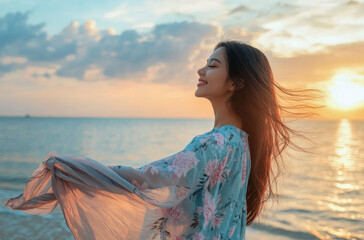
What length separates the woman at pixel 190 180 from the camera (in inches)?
73.8

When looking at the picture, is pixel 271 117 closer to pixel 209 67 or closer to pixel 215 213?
pixel 209 67

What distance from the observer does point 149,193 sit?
1890mm

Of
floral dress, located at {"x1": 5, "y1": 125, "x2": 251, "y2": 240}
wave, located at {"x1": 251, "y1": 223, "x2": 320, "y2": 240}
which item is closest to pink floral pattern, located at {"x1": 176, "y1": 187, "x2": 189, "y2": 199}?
floral dress, located at {"x1": 5, "y1": 125, "x2": 251, "y2": 240}

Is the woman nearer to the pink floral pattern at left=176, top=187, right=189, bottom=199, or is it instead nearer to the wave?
the pink floral pattern at left=176, top=187, right=189, bottom=199

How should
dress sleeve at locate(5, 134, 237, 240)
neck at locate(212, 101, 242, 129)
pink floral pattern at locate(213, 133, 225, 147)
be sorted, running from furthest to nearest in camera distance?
neck at locate(212, 101, 242, 129), pink floral pattern at locate(213, 133, 225, 147), dress sleeve at locate(5, 134, 237, 240)

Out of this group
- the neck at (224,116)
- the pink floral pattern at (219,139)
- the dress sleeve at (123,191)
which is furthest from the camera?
the neck at (224,116)

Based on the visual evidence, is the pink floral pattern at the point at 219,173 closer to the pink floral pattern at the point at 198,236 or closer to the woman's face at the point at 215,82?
the pink floral pattern at the point at 198,236

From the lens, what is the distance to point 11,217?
24.9 ft

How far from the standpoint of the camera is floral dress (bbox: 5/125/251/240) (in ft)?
6.12

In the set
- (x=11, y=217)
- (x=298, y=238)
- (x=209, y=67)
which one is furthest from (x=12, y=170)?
(x=209, y=67)

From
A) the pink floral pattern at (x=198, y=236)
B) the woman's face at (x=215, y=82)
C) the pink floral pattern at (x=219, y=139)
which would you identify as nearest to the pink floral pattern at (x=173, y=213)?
the pink floral pattern at (x=198, y=236)

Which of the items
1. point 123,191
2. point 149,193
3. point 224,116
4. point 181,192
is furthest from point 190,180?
point 224,116

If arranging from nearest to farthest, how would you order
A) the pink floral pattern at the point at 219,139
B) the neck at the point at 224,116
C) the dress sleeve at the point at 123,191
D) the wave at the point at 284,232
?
the dress sleeve at the point at 123,191 → the pink floral pattern at the point at 219,139 → the neck at the point at 224,116 → the wave at the point at 284,232

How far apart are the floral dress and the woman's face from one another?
1.08 ft
